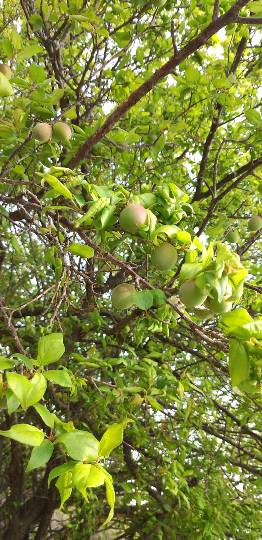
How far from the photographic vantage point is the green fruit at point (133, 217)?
1254mm

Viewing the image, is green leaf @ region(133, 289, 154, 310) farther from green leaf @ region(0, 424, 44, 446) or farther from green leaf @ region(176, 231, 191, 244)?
green leaf @ region(0, 424, 44, 446)

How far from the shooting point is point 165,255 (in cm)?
135

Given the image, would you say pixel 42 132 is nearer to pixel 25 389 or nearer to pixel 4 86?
pixel 4 86

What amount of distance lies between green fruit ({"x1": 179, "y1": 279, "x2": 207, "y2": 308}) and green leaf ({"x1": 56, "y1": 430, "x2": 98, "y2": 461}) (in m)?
0.39

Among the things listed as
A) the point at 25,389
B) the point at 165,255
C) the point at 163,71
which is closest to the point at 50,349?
the point at 25,389

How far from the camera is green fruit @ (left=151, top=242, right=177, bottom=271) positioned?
A: 1349 mm

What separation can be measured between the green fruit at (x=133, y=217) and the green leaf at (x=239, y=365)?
1.32 feet

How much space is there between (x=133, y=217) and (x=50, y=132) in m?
0.79

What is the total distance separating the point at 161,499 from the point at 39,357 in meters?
3.30

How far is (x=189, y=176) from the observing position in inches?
182

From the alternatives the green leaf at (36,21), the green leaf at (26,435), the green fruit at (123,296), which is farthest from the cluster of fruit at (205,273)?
the green leaf at (36,21)

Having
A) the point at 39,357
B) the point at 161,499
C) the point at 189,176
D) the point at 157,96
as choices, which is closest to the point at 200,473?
the point at 161,499

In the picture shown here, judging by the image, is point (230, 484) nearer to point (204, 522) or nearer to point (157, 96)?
point (204, 522)

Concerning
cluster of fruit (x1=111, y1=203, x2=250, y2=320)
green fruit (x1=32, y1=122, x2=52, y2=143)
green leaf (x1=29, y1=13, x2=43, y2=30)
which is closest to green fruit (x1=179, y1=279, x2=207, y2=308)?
cluster of fruit (x1=111, y1=203, x2=250, y2=320)
